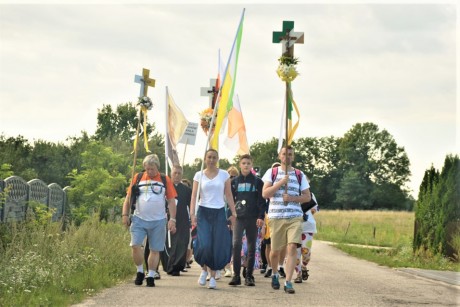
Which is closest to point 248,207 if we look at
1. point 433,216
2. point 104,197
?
point 433,216

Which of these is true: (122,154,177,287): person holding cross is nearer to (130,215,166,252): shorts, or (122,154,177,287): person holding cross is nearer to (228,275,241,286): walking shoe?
(130,215,166,252): shorts

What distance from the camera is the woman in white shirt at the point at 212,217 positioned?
1209 cm

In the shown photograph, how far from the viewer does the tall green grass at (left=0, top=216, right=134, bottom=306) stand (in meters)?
10.1

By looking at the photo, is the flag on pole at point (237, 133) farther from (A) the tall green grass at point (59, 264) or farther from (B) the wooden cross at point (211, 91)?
(A) the tall green grass at point (59, 264)

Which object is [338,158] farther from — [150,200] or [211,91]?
[150,200]

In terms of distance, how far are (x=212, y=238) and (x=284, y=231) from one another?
112cm

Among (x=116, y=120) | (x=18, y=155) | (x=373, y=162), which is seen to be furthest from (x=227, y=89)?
(x=373, y=162)

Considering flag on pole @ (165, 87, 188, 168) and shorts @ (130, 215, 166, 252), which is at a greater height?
flag on pole @ (165, 87, 188, 168)

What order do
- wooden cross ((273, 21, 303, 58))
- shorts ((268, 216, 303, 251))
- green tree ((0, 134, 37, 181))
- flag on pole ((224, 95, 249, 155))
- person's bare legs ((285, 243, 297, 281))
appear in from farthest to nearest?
green tree ((0, 134, 37, 181)) < flag on pole ((224, 95, 249, 155)) < wooden cross ((273, 21, 303, 58)) < shorts ((268, 216, 303, 251)) < person's bare legs ((285, 243, 297, 281))

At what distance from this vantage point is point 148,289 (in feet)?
38.0

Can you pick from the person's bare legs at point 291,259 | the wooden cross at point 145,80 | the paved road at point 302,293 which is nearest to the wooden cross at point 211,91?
the wooden cross at point 145,80

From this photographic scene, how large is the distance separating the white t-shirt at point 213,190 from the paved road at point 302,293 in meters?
1.21

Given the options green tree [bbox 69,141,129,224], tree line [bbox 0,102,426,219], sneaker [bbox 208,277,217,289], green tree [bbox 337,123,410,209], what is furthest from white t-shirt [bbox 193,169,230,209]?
green tree [bbox 337,123,410,209]

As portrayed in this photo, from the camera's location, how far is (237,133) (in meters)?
17.6
